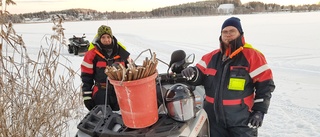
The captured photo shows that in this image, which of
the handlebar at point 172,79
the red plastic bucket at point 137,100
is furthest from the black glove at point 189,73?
the red plastic bucket at point 137,100

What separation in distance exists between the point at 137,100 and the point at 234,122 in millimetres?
967

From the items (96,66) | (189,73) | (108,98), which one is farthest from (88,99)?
(189,73)

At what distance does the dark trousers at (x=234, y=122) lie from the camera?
2.19 m

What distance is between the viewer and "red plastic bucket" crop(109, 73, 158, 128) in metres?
1.56

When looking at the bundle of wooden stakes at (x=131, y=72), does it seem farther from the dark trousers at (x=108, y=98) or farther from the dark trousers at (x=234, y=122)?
the dark trousers at (x=108, y=98)

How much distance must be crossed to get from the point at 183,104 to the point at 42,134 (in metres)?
1.63

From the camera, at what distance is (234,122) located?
7.27ft

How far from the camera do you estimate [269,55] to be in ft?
32.5

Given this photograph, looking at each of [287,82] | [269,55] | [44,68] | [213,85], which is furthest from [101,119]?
[269,55]

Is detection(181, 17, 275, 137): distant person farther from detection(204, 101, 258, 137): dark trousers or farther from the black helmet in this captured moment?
the black helmet

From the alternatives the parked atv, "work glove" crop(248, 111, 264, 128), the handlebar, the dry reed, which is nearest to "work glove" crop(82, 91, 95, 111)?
the dry reed

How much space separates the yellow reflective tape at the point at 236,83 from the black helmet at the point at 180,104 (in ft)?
1.53

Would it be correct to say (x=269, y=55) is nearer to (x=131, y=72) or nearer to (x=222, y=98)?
(x=222, y=98)

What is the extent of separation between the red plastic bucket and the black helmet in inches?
6.2
